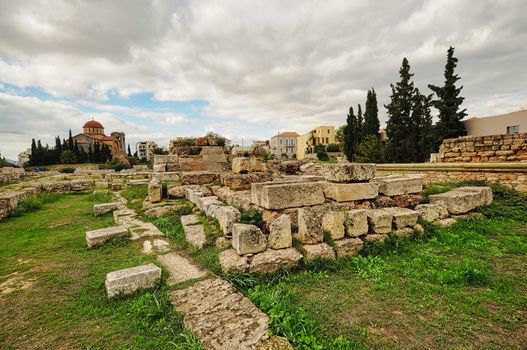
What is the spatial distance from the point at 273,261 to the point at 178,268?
1520mm

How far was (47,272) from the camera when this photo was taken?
3.65m

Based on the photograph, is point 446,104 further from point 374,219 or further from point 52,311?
point 52,311

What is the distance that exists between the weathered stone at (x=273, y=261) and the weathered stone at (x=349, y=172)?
2.13 metres

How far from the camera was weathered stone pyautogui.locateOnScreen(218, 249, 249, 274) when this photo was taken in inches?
135

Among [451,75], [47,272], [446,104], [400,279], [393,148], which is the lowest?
[400,279]

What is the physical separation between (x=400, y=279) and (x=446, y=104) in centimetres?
2537

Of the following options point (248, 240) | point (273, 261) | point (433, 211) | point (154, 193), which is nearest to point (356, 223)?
point (273, 261)

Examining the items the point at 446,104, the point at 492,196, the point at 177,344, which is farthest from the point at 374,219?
the point at 446,104

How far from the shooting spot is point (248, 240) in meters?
3.71

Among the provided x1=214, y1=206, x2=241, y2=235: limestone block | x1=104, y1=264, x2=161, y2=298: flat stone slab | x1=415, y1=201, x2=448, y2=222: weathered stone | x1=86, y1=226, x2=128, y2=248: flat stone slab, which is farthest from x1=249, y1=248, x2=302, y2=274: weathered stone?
x1=415, y1=201, x2=448, y2=222: weathered stone

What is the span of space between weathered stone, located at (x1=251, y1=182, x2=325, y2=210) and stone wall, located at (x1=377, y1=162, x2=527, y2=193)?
6014 millimetres

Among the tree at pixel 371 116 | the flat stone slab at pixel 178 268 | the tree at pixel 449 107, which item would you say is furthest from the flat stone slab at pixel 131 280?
the tree at pixel 371 116

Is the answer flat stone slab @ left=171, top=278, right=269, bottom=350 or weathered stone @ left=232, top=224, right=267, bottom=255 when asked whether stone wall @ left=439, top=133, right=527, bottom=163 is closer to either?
weathered stone @ left=232, top=224, right=267, bottom=255

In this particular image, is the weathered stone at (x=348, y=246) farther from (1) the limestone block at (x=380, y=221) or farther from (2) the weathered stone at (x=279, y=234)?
(2) the weathered stone at (x=279, y=234)
